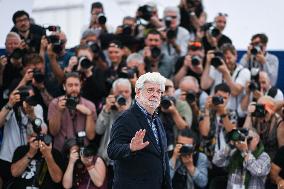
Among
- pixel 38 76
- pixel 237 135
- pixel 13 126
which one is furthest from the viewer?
pixel 38 76

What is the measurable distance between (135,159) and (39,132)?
2817mm

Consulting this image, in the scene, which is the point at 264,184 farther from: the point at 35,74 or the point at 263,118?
the point at 35,74

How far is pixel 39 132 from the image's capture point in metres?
9.31

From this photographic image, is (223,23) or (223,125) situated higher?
(223,23)

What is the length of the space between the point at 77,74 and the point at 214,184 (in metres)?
1.90

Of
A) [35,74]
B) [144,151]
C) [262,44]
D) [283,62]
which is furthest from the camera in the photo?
[283,62]

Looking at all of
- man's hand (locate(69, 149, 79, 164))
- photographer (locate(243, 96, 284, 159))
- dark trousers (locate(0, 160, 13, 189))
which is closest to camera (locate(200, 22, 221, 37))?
photographer (locate(243, 96, 284, 159))

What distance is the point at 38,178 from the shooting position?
366 inches

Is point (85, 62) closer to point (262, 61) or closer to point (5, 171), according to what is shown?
point (5, 171)

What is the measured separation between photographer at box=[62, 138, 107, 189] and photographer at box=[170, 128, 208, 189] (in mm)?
746

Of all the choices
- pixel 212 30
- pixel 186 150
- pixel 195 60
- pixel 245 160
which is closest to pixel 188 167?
pixel 186 150

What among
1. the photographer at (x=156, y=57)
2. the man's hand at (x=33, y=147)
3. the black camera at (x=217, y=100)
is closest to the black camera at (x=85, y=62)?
the photographer at (x=156, y=57)

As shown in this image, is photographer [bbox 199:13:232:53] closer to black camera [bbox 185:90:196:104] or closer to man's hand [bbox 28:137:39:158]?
black camera [bbox 185:90:196:104]

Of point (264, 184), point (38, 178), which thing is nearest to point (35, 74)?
point (38, 178)
